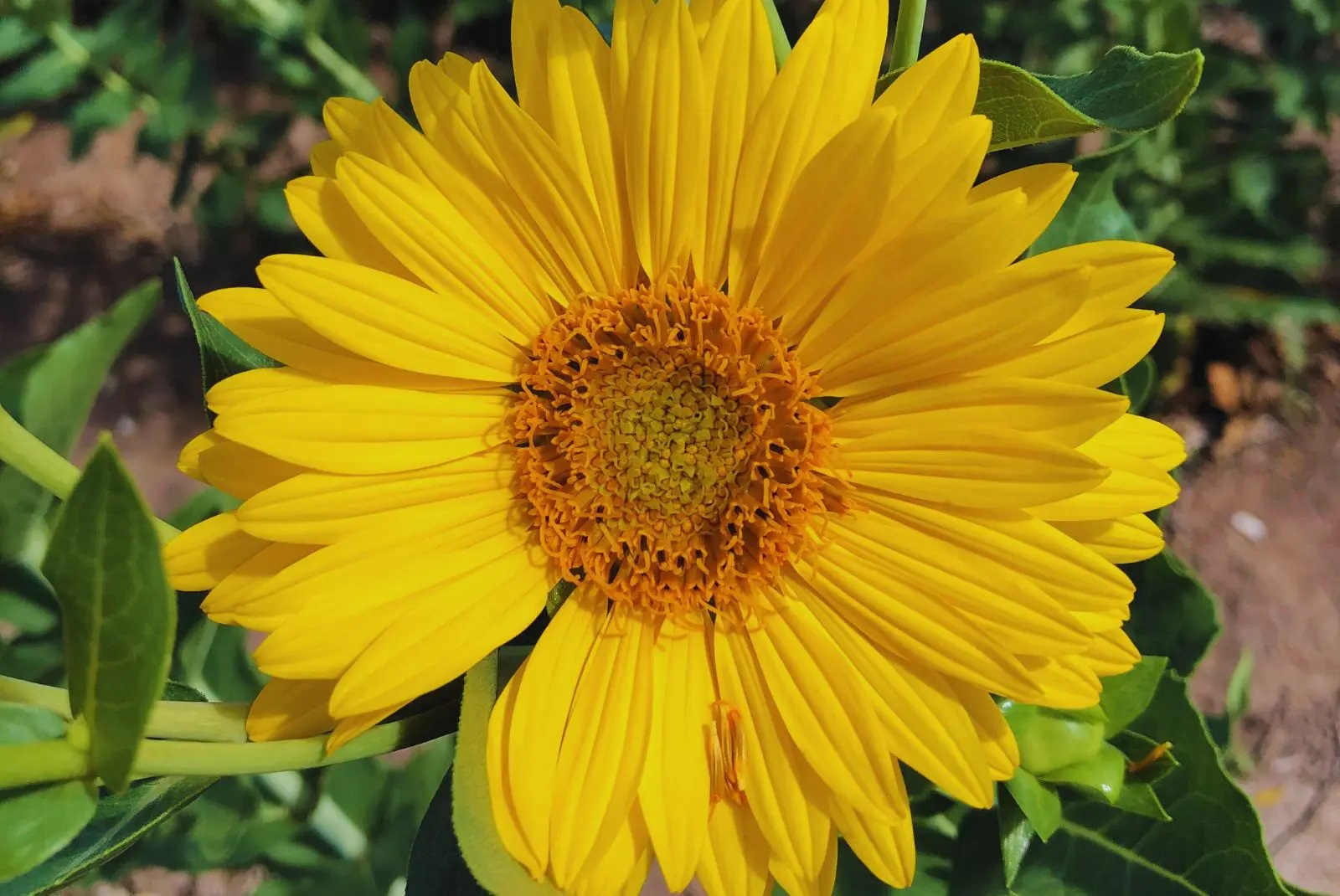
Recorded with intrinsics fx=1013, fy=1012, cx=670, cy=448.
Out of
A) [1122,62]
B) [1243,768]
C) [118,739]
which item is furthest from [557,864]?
[1243,768]

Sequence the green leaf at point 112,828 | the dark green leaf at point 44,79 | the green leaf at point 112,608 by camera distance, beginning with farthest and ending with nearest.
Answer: the dark green leaf at point 44,79 < the green leaf at point 112,828 < the green leaf at point 112,608

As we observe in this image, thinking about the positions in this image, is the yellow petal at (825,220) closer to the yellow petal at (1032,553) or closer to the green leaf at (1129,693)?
the yellow petal at (1032,553)

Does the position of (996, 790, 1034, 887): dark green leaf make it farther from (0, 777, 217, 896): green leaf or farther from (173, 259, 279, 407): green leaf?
(173, 259, 279, 407): green leaf

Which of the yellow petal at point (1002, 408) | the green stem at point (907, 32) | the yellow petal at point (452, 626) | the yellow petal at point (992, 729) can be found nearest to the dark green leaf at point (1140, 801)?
the yellow petal at point (992, 729)

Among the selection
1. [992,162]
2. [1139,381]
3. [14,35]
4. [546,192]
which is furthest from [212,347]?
[992,162]

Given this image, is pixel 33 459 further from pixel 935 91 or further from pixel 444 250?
pixel 935 91

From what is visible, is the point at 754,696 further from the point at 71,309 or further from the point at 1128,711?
the point at 71,309
